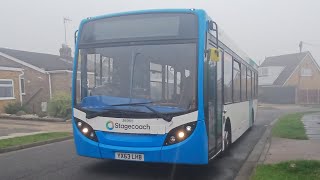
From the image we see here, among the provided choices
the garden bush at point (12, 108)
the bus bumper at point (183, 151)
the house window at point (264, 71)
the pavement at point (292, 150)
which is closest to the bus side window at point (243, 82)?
the pavement at point (292, 150)

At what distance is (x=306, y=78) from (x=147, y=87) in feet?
186

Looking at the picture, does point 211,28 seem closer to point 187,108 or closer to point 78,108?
point 187,108

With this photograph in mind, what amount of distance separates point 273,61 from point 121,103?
6085 cm

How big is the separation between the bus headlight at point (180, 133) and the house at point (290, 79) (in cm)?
5030

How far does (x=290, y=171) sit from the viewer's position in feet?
25.3

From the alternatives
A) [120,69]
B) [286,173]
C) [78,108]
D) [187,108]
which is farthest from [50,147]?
[286,173]

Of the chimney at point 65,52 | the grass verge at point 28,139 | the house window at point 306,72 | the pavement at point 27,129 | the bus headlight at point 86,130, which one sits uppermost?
the chimney at point 65,52

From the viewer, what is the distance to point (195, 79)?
7.16 metres

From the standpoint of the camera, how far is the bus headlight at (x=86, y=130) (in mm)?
7569

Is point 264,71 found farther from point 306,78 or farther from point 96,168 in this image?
point 96,168

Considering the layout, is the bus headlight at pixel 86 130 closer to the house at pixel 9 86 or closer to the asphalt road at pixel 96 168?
the asphalt road at pixel 96 168

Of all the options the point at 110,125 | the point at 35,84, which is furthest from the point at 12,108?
the point at 110,125

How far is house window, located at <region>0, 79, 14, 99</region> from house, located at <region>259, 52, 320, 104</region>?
3801cm

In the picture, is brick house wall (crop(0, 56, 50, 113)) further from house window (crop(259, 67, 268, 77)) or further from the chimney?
house window (crop(259, 67, 268, 77))
